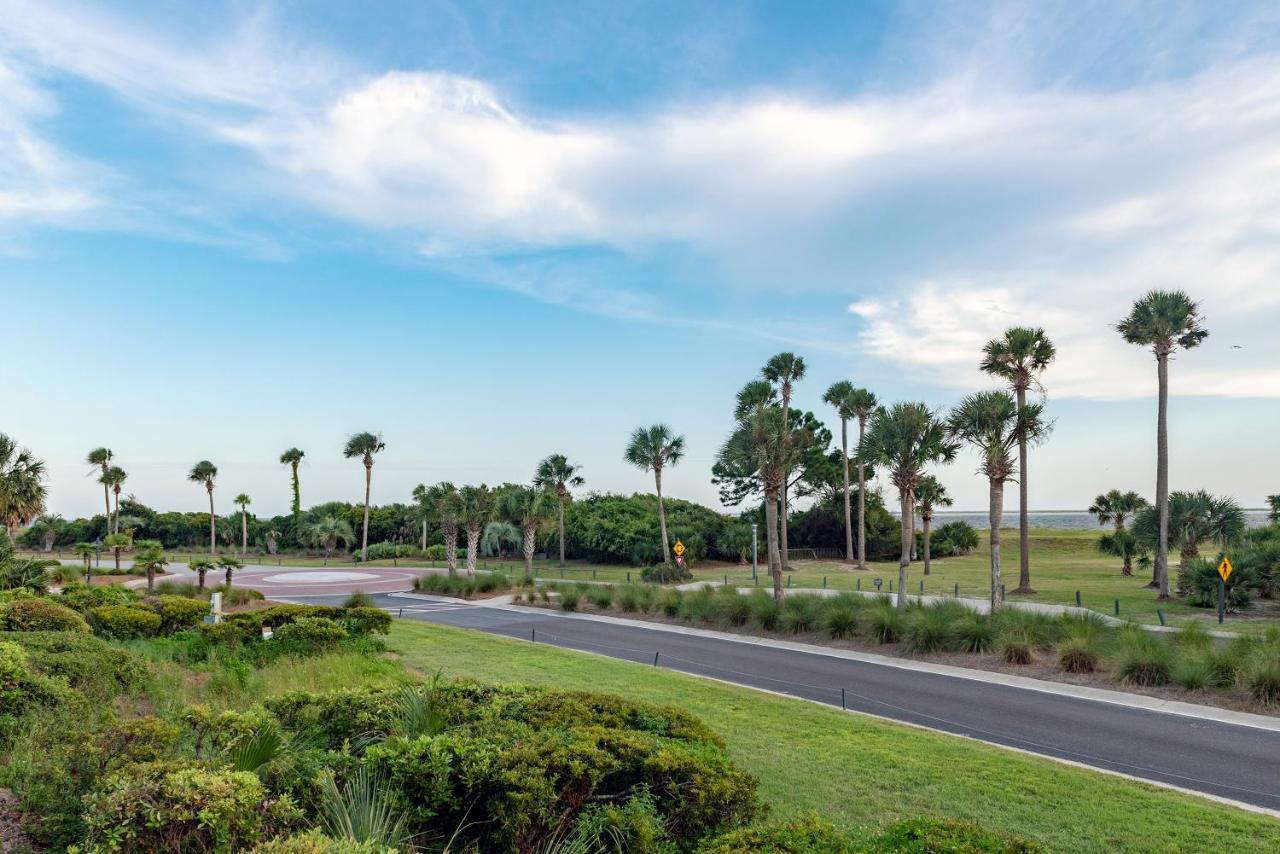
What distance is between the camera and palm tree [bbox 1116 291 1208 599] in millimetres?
32125

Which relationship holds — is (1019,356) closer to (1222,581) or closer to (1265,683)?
(1222,581)

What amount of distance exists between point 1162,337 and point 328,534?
70.1 m

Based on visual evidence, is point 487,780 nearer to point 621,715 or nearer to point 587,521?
point 621,715

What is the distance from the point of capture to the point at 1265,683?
14203mm

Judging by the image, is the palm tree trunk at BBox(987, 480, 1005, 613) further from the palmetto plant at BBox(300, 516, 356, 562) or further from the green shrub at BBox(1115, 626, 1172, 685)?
the palmetto plant at BBox(300, 516, 356, 562)

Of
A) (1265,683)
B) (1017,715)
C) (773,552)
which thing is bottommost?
(1017,715)

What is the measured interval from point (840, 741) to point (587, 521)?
58277 mm

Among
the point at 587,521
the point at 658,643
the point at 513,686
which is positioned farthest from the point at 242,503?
the point at 513,686

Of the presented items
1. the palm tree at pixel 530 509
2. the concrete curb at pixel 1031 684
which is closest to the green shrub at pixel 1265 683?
the concrete curb at pixel 1031 684

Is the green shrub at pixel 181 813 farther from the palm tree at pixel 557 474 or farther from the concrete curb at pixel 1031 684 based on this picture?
the palm tree at pixel 557 474

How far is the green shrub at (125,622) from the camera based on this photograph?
55.6 feet

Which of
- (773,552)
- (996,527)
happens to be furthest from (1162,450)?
(773,552)

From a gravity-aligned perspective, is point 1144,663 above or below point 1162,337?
below

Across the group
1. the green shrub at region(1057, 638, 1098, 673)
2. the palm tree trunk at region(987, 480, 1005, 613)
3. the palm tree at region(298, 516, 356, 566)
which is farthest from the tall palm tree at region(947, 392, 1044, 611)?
the palm tree at region(298, 516, 356, 566)
